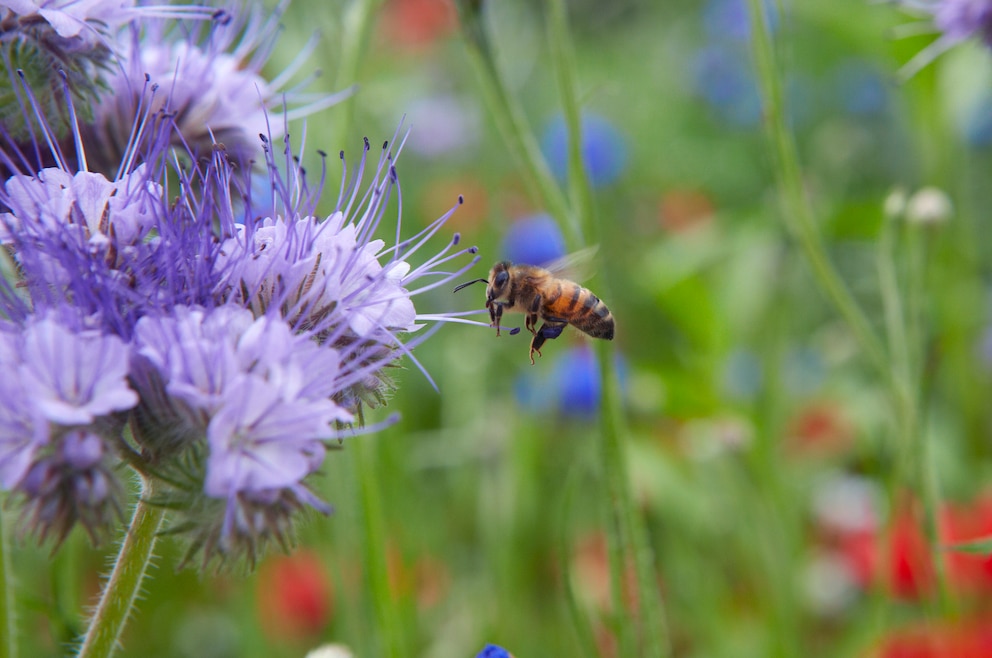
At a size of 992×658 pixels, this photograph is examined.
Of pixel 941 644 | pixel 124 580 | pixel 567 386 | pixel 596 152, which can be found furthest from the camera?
pixel 596 152

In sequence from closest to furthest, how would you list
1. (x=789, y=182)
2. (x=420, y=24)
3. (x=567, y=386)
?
(x=789, y=182), (x=567, y=386), (x=420, y=24)

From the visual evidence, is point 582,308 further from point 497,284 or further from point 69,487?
point 69,487

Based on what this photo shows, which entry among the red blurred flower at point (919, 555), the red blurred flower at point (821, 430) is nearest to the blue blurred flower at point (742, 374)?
the red blurred flower at point (821, 430)

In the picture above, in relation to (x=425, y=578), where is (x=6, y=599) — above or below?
above

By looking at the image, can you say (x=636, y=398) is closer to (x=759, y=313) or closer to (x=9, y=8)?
(x=759, y=313)

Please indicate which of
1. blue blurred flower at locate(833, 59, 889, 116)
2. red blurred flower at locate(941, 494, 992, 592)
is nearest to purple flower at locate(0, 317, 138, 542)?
red blurred flower at locate(941, 494, 992, 592)

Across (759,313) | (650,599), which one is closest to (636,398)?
(759,313)

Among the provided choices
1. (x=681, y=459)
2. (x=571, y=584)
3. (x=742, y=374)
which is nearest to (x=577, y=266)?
(x=571, y=584)
